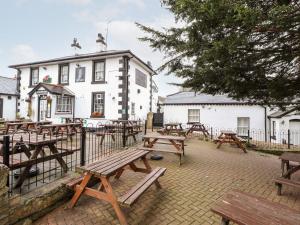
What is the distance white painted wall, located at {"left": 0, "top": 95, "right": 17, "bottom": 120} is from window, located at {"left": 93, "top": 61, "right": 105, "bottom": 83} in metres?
10.4

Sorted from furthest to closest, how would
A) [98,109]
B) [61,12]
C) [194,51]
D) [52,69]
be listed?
[52,69], [98,109], [61,12], [194,51]

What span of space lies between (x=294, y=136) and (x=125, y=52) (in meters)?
15.9

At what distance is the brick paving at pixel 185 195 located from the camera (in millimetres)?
3143

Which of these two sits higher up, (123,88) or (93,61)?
(93,61)

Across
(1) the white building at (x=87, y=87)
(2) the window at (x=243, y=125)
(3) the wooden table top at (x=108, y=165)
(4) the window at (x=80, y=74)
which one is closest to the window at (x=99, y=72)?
(1) the white building at (x=87, y=87)

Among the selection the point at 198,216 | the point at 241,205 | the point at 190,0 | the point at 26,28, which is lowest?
the point at 198,216

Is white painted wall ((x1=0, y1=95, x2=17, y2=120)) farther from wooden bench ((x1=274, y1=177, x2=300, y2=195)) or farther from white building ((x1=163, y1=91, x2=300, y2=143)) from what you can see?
wooden bench ((x1=274, y1=177, x2=300, y2=195))

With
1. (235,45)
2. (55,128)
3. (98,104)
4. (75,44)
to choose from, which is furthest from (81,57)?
(235,45)

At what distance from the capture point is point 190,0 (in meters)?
3.53

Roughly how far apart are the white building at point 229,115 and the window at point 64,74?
984 centimetres

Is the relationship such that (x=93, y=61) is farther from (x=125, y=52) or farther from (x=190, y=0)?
(x=190, y=0)

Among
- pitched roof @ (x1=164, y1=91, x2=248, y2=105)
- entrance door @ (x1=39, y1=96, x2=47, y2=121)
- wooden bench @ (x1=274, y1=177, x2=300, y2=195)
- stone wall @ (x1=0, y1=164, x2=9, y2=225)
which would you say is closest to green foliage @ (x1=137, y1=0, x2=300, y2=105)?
wooden bench @ (x1=274, y1=177, x2=300, y2=195)

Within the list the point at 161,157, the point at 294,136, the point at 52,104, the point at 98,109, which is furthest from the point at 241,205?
the point at 294,136

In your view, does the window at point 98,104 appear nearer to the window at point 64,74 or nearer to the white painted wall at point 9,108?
the window at point 64,74
